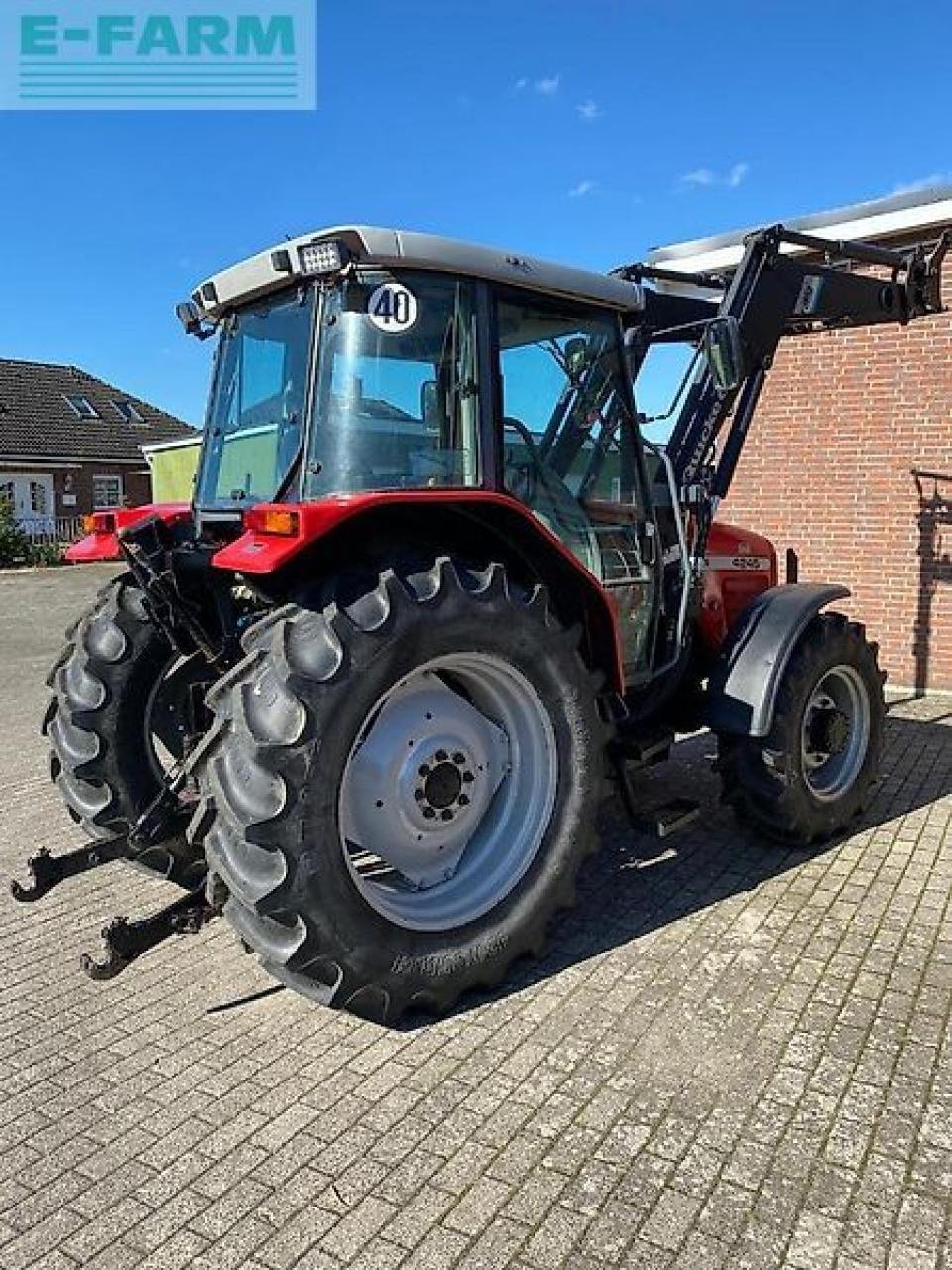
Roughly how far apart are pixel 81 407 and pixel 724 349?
33792mm

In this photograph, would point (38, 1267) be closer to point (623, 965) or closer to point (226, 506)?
point (623, 965)

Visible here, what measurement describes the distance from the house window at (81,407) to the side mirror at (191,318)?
32.0m

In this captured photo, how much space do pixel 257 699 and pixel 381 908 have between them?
32.1 inches

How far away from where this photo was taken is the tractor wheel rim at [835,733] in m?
4.61

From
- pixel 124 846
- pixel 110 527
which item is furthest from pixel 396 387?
pixel 124 846

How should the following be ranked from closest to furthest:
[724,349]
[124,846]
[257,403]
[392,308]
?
[392,308] → [124,846] → [257,403] → [724,349]

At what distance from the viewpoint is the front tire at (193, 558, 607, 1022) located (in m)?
2.82

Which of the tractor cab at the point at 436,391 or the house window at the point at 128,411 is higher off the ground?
the house window at the point at 128,411

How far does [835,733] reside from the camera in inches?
182

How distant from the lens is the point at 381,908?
3113 mm

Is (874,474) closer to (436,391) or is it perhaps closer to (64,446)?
(436,391)

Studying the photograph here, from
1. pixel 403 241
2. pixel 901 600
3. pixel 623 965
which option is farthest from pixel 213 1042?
pixel 901 600

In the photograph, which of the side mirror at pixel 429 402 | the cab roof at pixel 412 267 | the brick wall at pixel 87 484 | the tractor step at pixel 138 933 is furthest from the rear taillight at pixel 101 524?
the brick wall at pixel 87 484

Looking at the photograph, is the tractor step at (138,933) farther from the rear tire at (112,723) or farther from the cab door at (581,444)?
the cab door at (581,444)
